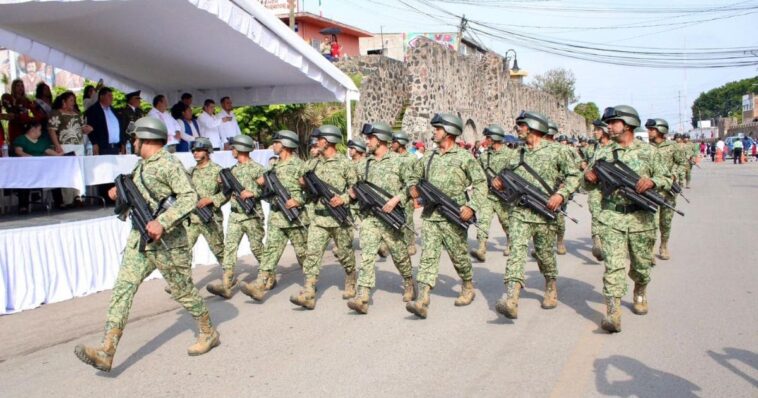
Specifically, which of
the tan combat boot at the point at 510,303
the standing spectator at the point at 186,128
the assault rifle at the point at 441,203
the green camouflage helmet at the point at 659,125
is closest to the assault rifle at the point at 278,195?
the assault rifle at the point at 441,203

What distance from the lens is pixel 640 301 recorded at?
6.46m

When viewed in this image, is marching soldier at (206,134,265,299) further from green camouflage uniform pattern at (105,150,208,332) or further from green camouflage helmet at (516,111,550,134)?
green camouflage helmet at (516,111,550,134)

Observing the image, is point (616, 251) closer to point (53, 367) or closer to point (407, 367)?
point (407, 367)

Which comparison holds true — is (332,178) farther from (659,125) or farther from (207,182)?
(659,125)

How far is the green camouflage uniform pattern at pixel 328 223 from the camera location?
7203 mm

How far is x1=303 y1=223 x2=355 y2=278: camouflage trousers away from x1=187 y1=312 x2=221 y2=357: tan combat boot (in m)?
1.64

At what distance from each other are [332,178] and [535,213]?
2.21m

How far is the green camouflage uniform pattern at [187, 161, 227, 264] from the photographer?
7973 millimetres

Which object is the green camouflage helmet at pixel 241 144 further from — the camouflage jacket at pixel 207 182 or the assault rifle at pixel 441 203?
the assault rifle at pixel 441 203

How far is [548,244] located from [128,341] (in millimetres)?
4017

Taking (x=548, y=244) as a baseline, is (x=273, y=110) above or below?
above

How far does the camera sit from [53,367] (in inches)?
217

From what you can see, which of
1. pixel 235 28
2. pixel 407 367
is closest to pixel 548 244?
pixel 407 367

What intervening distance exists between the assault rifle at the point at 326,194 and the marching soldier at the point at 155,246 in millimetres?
1947
